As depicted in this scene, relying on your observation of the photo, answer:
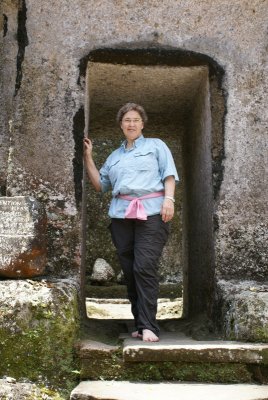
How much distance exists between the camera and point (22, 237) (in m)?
3.62

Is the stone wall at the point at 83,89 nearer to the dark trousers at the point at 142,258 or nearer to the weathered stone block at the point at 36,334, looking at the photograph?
the dark trousers at the point at 142,258

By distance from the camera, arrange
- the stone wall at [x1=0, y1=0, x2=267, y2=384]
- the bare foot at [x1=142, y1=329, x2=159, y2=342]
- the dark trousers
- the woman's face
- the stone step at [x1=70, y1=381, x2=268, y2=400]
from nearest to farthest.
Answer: the stone step at [x1=70, y1=381, x2=268, y2=400]
the bare foot at [x1=142, y1=329, x2=159, y2=342]
the dark trousers
the woman's face
the stone wall at [x1=0, y1=0, x2=267, y2=384]

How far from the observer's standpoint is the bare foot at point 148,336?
3.73 meters

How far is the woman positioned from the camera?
12.7 feet

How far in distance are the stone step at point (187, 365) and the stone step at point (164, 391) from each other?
0.09m

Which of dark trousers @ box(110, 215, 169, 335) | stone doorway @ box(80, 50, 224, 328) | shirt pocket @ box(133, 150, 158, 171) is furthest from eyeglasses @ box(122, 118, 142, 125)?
dark trousers @ box(110, 215, 169, 335)

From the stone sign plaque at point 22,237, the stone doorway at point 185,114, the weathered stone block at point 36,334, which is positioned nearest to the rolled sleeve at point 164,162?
the stone doorway at point 185,114

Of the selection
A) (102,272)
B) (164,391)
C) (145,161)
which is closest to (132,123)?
(145,161)

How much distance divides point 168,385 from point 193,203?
2636 millimetres

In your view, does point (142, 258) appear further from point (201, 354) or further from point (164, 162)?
point (201, 354)

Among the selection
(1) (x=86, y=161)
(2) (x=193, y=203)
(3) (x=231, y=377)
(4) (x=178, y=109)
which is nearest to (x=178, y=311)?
(2) (x=193, y=203)

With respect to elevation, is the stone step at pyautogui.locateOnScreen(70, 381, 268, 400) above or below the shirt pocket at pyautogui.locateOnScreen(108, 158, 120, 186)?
below

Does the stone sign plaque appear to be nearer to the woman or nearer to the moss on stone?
the woman

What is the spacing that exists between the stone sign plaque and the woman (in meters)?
0.65
